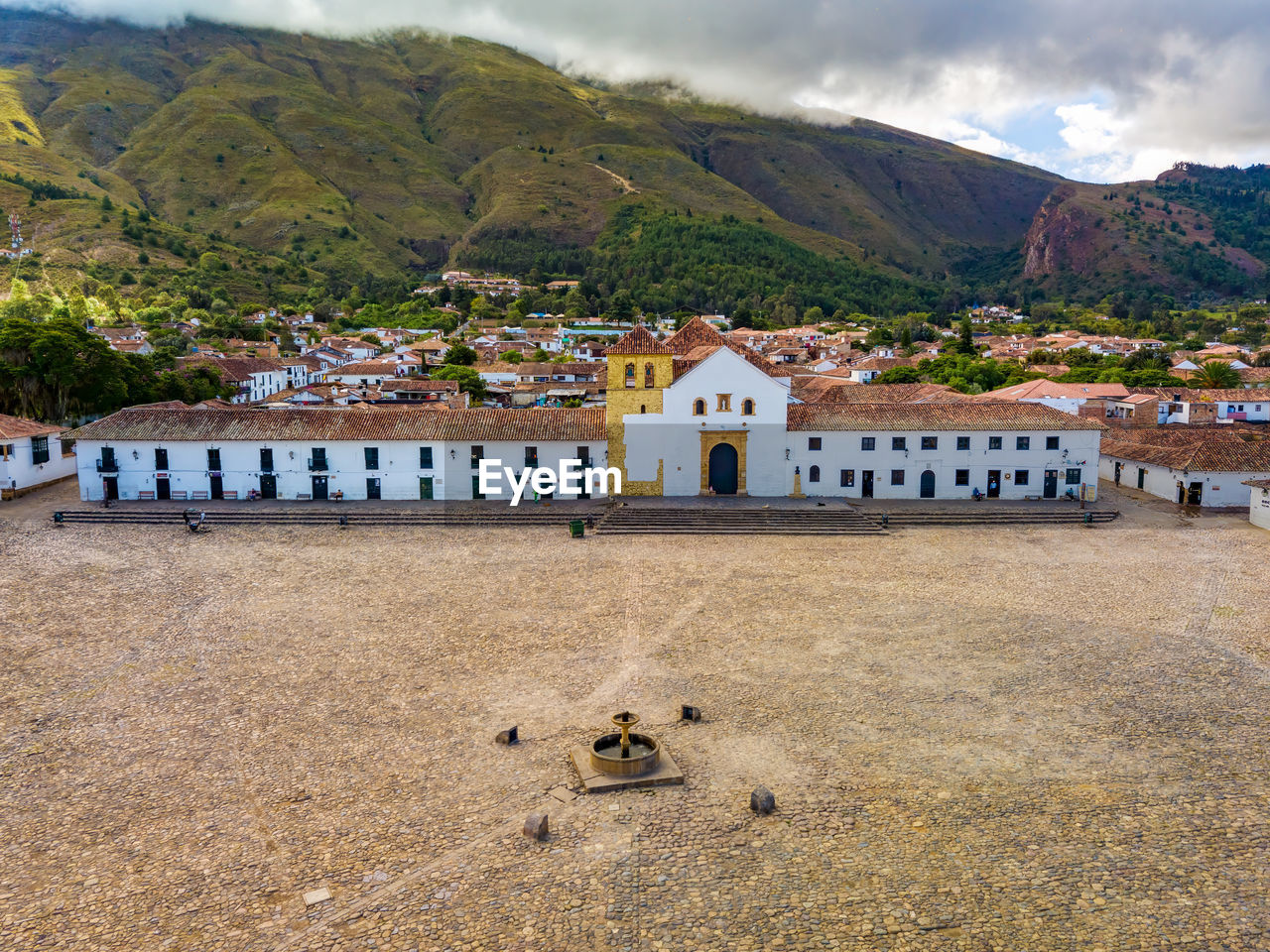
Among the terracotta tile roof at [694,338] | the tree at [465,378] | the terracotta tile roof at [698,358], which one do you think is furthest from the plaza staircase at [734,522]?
the tree at [465,378]

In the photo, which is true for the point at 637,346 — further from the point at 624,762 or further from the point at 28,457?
the point at 28,457

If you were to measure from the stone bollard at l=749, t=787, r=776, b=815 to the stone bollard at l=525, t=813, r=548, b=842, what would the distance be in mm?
2864

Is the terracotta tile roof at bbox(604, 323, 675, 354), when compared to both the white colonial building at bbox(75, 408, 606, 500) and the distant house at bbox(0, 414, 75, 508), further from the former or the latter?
the distant house at bbox(0, 414, 75, 508)

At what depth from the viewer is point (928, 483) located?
3541 cm

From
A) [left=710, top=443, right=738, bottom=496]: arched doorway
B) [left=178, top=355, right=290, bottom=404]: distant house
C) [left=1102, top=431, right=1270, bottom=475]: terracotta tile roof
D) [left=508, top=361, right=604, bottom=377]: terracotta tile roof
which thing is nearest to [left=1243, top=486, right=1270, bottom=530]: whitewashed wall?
[left=1102, top=431, right=1270, bottom=475]: terracotta tile roof

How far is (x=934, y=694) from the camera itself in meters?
16.1

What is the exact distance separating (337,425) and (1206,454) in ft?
115

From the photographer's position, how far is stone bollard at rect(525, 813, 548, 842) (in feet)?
37.4

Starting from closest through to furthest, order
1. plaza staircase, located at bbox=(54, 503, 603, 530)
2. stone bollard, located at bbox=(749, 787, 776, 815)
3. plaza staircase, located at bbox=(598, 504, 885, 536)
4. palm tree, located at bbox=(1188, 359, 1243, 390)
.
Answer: stone bollard, located at bbox=(749, 787, 776, 815) < plaza staircase, located at bbox=(598, 504, 885, 536) < plaza staircase, located at bbox=(54, 503, 603, 530) < palm tree, located at bbox=(1188, 359, 1243, 390)

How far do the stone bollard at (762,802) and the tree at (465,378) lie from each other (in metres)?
50.5

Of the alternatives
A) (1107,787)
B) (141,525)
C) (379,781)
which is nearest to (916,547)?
(1107,787)

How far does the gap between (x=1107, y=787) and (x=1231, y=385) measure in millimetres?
70331

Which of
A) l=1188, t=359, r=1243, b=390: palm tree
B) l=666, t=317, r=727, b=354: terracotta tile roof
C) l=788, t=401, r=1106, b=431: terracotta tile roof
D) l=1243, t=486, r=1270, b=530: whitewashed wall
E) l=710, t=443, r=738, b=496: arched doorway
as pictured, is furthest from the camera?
l=1188, t=359, r=1243, b=390: palm tree

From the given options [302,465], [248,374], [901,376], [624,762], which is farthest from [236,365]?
[624,762]
